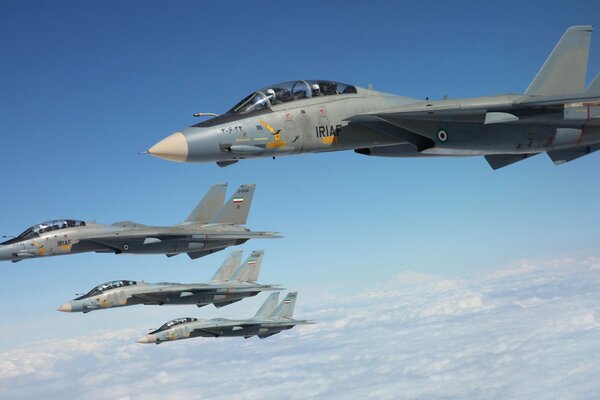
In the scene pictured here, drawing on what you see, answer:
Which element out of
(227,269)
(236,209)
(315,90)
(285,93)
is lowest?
(227,269)

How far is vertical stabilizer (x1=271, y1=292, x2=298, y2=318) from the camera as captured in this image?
69.8 metres

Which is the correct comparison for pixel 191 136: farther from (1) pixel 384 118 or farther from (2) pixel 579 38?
(2) pixel 579 38

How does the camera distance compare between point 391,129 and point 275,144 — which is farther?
point 391,129

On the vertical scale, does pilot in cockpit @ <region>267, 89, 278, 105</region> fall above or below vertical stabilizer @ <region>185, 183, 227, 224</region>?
below

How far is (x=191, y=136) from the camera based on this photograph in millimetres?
16438

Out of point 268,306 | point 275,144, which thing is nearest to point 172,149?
point 275,144

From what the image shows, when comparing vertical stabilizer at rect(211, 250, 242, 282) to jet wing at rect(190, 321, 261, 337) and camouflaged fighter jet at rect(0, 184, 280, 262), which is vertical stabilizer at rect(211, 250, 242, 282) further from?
camouflaged fighter jet at rect(0, 184, 280, 262)

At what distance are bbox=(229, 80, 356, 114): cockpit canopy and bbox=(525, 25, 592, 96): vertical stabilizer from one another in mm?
8467

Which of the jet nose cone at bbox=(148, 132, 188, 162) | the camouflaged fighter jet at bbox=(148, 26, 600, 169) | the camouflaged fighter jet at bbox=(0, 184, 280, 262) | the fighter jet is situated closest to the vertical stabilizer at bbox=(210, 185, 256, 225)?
the camouflaged fighter jet at bbox=(0, 184, 280, 262)

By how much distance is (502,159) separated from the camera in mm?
23391

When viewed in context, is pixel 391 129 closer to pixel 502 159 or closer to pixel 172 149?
pixel 502 159

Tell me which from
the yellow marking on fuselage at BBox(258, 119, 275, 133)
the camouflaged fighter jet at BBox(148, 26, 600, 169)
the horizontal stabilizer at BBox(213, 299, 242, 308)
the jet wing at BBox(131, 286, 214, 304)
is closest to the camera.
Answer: the camouflaged fighter jet at BBox(148, 26, 600, 169)

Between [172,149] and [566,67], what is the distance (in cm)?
1626

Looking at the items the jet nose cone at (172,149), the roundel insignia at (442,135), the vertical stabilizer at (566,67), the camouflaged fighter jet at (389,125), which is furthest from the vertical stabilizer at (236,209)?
the jet nose cone at (172,149)
